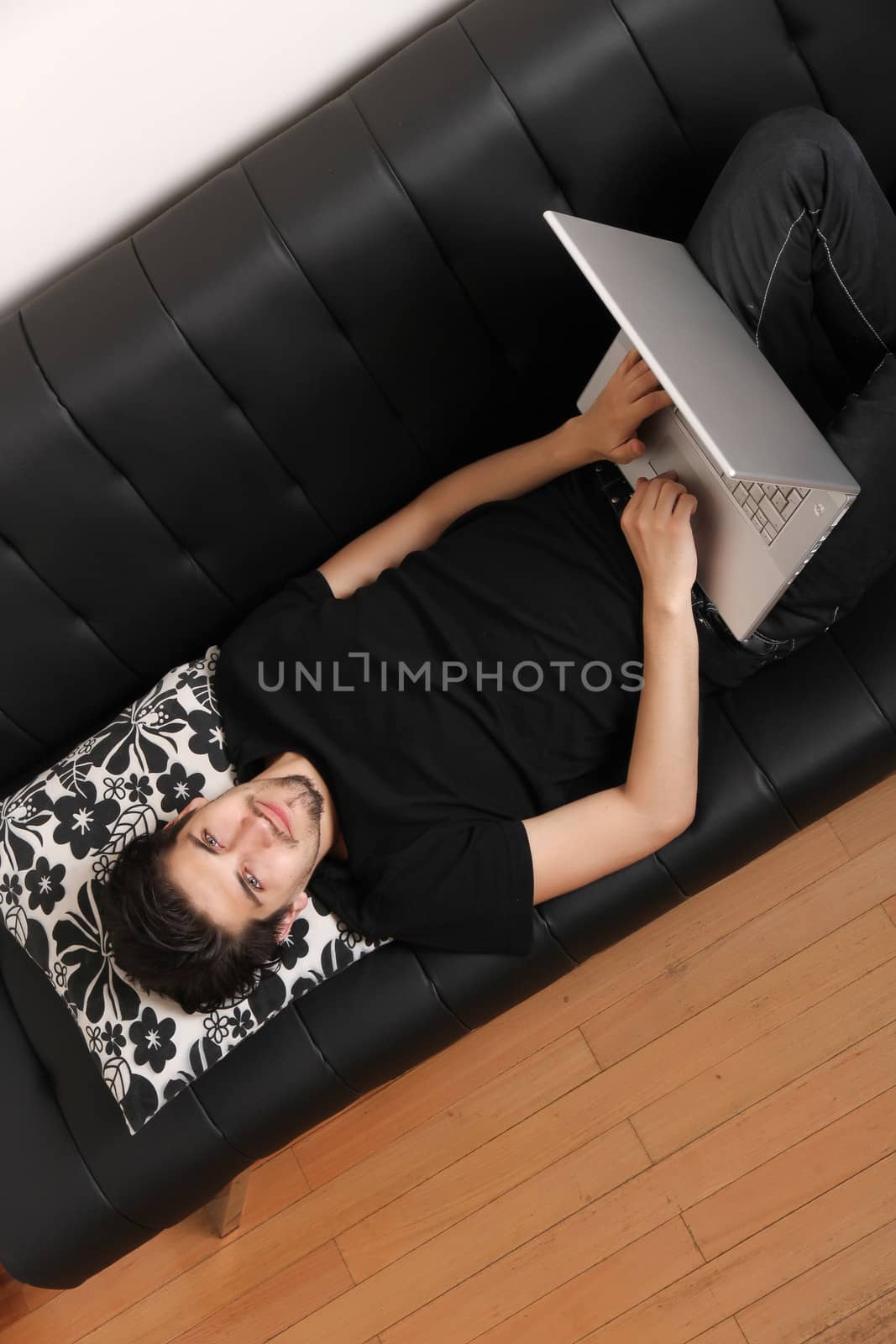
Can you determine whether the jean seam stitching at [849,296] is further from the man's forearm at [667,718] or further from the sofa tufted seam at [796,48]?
the man's forearm at [667,718]

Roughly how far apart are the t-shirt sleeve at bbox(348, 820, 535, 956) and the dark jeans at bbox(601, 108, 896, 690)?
1.20 feet

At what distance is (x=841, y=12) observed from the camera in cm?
127

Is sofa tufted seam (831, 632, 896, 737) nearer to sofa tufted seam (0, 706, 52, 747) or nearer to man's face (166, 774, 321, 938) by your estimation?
man's face (166, 774, 321, 938)

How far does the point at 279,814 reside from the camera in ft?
4.02

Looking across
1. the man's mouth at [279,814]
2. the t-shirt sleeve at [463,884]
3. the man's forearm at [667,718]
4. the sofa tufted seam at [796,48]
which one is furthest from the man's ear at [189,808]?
the sofa tufted seam at [796,48]

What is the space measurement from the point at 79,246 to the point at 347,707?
2.60 feet

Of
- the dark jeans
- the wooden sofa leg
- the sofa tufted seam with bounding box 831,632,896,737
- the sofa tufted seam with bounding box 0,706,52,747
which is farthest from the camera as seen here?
the wooden sofa leg

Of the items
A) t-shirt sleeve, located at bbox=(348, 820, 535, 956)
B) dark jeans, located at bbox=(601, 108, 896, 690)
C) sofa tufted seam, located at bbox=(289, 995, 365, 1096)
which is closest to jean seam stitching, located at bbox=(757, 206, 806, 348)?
dark jeans, located at bbox=(601, 108, 896, 690)

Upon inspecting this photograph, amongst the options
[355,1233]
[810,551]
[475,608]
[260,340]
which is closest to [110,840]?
[475,608]

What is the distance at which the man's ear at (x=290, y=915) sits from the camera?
1.26m

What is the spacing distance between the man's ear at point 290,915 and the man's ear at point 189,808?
0.18 metres

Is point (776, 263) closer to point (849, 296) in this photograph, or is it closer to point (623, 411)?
point (849, 296)

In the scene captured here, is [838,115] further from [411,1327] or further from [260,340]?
[411,1327]

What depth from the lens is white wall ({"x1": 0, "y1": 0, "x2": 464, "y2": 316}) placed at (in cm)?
124
